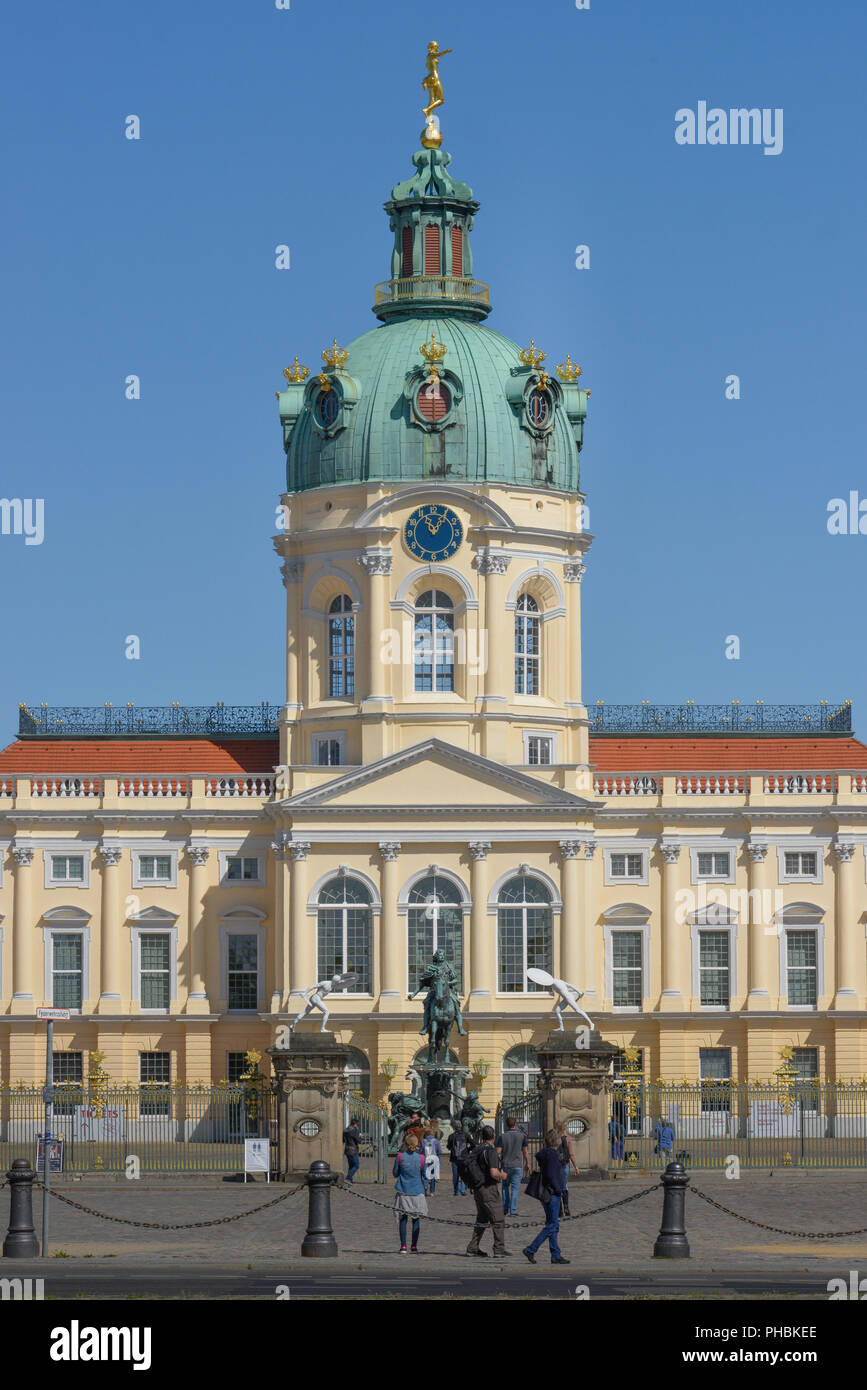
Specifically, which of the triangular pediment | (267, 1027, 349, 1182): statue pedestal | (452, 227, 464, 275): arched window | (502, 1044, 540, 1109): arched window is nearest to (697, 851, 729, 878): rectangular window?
the triangular pediment

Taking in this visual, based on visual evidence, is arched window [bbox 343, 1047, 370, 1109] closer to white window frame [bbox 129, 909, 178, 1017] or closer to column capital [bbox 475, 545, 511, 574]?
white window frame [bbox 129, 909, 178, 1017]

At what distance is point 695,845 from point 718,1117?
1815 cm

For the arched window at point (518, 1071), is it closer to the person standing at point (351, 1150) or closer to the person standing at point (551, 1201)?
the person standing at point (351, 1150)

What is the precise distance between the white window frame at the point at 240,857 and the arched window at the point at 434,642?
704 centimetres

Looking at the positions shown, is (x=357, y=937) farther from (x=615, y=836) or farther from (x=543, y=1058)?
(x=543, y=1058)

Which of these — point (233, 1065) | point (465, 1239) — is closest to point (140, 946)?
point (233, 1065)

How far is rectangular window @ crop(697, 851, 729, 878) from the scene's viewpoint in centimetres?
8256

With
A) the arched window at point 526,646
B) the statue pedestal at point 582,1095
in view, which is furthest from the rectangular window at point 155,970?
the statue pedestal at point 582,1095

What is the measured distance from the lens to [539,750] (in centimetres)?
8288

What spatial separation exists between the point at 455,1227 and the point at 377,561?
3821 centimetres

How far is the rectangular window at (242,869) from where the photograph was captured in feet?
270

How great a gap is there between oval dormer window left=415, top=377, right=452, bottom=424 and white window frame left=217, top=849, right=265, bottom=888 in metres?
14.1

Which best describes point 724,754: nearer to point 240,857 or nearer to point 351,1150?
point 240,857

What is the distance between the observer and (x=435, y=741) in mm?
78375
